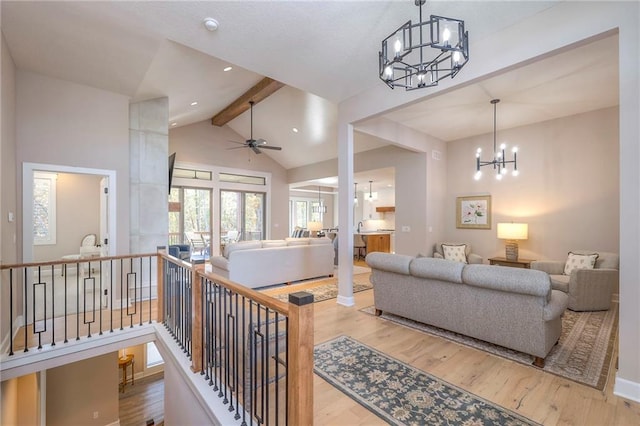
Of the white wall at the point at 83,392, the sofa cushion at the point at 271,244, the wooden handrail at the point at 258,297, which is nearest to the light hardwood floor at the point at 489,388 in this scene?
the wooden handrail at the point at 258,297

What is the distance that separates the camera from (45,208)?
6309 mm

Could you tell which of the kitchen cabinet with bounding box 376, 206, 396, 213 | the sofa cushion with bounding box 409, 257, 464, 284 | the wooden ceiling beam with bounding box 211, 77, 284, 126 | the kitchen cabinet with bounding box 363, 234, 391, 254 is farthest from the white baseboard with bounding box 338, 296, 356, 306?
the kitchen cabinet with bounding box 376, 206, 396, 213

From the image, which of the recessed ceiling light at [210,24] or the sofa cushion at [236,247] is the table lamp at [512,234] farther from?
the recessed ceiling light at [210,24]

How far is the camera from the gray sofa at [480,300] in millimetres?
2518

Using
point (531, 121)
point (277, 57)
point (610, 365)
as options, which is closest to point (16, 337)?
point (277, 57)

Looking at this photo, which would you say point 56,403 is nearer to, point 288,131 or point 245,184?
point 245,184

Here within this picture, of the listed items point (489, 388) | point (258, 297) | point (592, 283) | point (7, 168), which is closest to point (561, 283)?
point (592, 283)

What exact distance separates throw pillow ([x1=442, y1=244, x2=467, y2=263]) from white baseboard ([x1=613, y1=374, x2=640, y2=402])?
3.59m

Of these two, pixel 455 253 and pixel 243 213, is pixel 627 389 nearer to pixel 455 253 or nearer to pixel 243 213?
pixel 455 253

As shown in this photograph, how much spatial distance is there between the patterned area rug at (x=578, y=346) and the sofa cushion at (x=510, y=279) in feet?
2.18

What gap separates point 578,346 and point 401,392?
7.01ft

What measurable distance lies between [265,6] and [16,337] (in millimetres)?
4402

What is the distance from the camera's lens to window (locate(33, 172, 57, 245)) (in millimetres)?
6227

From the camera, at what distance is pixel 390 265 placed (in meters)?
3.55
